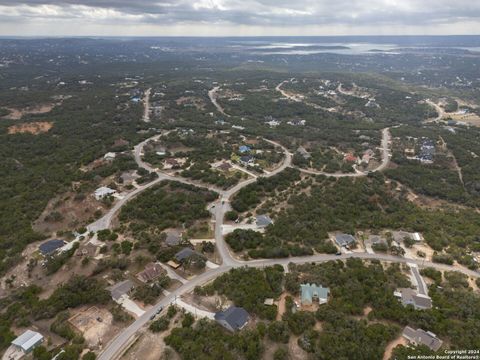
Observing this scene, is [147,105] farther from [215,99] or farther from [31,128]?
[31,128]

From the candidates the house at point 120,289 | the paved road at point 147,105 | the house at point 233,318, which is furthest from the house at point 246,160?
the paved road at point 147,105

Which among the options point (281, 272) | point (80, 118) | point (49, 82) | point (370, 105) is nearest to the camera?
point (281, 272)

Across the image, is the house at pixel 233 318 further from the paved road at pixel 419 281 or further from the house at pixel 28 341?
the paved road at pixel 419 281

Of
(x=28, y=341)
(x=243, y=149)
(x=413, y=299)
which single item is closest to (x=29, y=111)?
(x=243, y=149)

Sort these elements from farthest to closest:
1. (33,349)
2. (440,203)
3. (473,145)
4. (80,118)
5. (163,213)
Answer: (80,118), (473,145), (440,203), (163,213), (33,349)

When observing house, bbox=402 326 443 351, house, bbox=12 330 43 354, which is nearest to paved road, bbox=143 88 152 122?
house, bbox=12 330 43 354

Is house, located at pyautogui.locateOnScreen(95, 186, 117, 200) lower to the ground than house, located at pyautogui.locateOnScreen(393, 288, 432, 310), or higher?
higher

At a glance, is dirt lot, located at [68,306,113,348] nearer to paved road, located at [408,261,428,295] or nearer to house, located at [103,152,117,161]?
paved road, located at [408,261,428,295]

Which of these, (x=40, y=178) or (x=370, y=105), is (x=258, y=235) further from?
(x=370, y=105)

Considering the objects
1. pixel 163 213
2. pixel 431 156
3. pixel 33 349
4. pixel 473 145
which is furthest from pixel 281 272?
pixel 473 145
